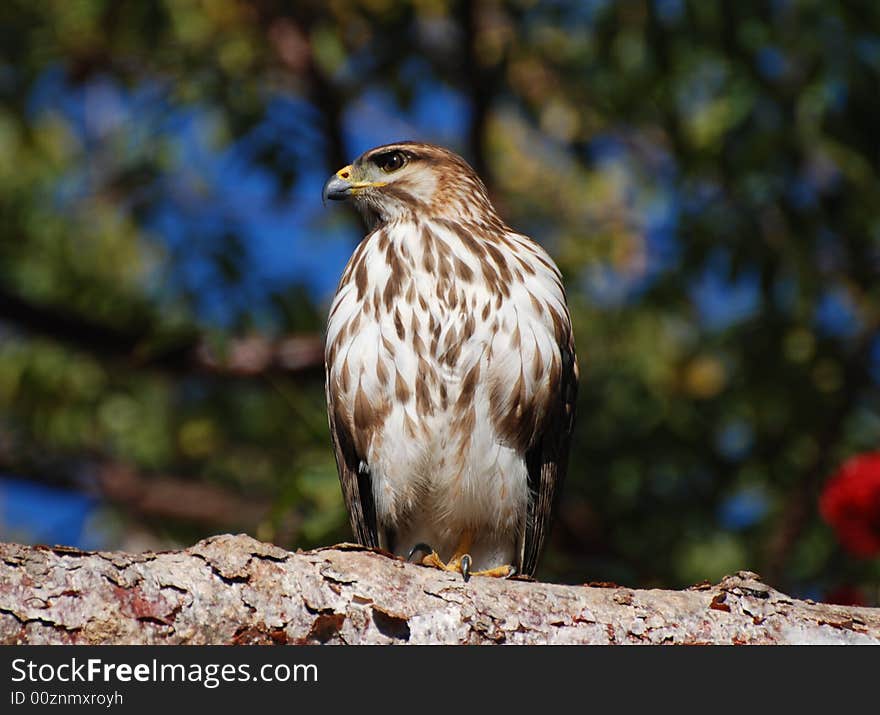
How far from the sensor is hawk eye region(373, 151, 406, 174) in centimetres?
481

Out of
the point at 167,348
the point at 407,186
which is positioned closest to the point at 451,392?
the point at 407,186

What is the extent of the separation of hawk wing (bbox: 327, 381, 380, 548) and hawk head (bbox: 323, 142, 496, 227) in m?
0.80

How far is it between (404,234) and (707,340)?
2.68 meters

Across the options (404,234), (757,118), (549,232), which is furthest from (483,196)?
(549,232)

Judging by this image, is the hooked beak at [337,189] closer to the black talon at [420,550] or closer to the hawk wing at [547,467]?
the hawk wing at [547,467]

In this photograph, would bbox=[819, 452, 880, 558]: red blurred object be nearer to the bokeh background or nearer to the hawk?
the bokeh background

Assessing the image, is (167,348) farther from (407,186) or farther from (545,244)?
(545,244)

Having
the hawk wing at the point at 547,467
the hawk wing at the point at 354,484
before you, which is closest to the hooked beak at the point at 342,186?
the hawk wing at the point at 354,484

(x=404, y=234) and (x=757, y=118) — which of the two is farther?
(x=757, y=118)

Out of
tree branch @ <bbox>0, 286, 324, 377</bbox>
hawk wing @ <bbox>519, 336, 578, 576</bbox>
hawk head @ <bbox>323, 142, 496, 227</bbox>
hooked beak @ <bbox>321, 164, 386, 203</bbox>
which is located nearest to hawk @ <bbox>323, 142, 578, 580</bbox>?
hawk wing @ <bbox>519, 336, 578, 576</bbox>

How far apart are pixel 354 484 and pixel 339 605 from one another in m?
1.43

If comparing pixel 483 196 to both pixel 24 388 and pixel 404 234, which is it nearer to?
pixel 404 234

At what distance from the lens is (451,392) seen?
4070 mm

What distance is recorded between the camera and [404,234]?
455 cm
